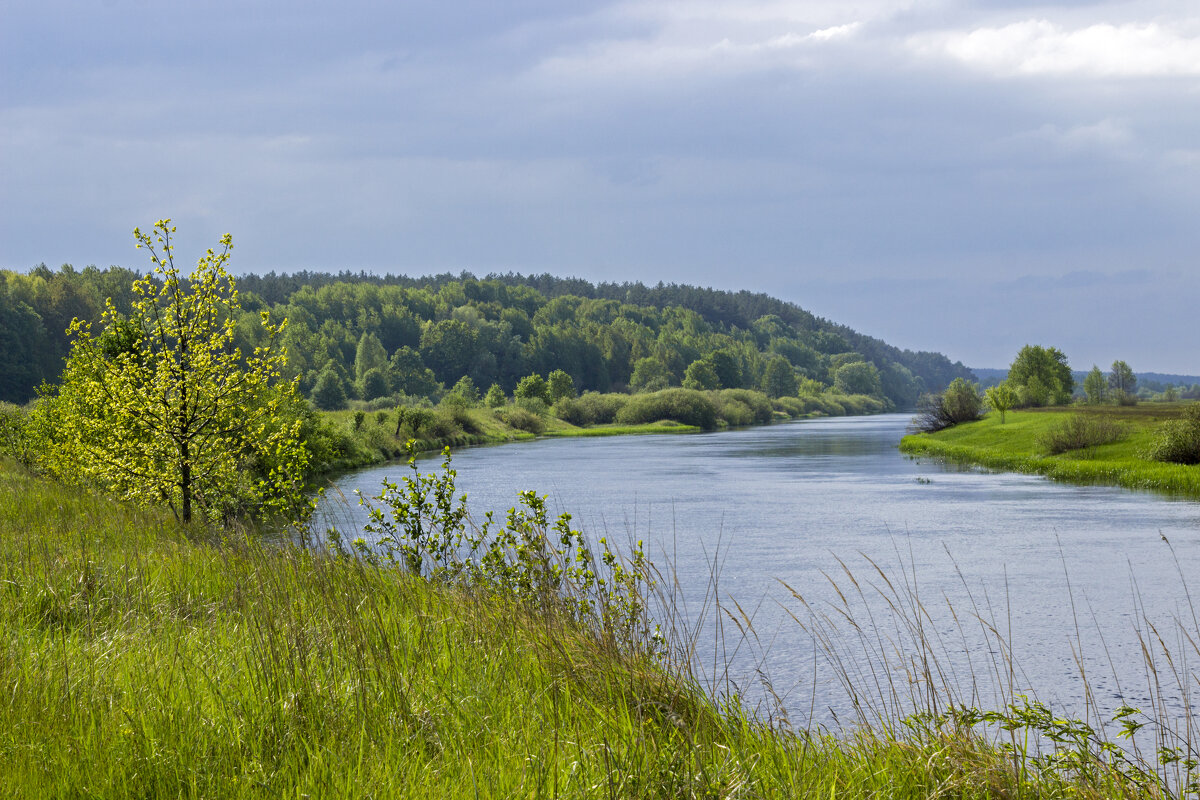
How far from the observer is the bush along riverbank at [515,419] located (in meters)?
47.9

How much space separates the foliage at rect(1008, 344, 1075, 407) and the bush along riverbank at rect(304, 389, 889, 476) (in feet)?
106

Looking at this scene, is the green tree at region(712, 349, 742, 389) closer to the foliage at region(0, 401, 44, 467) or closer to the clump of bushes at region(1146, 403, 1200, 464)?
the clump of bushes at region(1146, 403, 1200, 464)

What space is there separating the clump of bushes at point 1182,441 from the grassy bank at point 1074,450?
20.4 inches

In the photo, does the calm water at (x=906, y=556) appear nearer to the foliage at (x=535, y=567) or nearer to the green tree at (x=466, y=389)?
the foliage at (x=535, y=567)

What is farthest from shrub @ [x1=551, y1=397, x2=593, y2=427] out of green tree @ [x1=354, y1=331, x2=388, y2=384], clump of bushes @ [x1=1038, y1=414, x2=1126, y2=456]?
clump of bushes @ [x1=1038, y1=414, x2=1126, y2=456]

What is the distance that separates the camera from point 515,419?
287 feet

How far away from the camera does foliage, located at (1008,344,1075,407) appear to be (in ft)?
258

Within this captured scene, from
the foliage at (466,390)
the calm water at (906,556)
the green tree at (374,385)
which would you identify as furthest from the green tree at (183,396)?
the green tree at (374,385)

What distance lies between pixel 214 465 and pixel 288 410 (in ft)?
84.7

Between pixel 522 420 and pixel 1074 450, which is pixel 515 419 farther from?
pixel 1074 450

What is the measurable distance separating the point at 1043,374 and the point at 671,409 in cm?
3894

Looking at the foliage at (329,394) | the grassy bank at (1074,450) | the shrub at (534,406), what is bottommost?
the grassy bank at (1074,450)

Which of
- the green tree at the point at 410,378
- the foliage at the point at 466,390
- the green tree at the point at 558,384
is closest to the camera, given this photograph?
the green tree at the point at 558,384

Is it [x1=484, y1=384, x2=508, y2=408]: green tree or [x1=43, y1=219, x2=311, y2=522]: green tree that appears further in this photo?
[x1=484, y1=384, x2=508, y2=408]: green tree
